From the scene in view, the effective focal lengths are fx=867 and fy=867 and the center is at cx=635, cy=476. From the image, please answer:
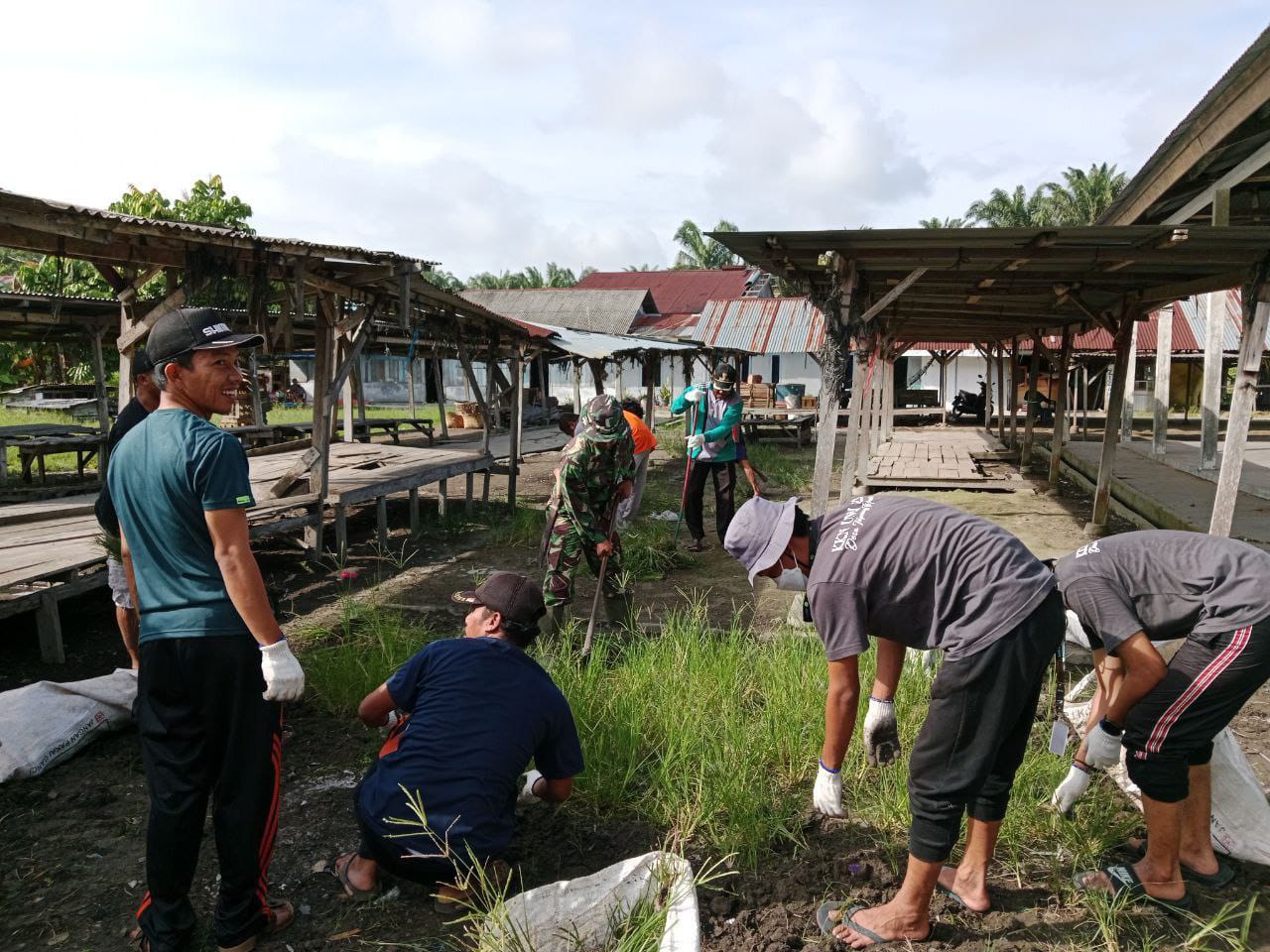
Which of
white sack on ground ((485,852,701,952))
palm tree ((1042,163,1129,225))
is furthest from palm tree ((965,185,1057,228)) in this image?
white sack on ground ((485,852,701,952))

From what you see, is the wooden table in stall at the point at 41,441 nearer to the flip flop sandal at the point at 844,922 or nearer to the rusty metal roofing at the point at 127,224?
the rusty metal roofing at the point at 127,224

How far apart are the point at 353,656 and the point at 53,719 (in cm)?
121

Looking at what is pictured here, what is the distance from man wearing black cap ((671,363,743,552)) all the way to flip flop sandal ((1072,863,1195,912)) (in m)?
5.15

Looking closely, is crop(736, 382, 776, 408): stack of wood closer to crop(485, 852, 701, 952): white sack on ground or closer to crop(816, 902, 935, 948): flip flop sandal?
crop(816, 902, 935, 948): flip flop sandal

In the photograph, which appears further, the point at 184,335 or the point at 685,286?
the point at 685,286

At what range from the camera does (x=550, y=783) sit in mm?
2752

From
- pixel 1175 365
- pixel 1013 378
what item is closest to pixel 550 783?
pixel 1013 378

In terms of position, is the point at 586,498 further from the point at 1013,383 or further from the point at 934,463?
the point at 1013,383

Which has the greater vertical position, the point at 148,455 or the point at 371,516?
the point at 148,455

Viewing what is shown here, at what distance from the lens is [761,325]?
26.3 meters

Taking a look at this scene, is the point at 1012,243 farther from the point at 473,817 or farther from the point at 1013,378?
the point at 1013,378

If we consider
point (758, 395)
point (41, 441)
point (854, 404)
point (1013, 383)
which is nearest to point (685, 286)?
point (758, 395)

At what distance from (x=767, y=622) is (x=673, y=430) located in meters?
16.0

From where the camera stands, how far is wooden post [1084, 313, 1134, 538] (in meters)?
7.82
